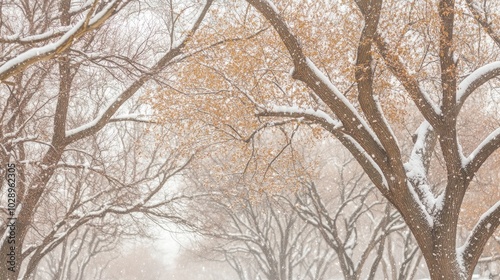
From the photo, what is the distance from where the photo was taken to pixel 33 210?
7531 mm

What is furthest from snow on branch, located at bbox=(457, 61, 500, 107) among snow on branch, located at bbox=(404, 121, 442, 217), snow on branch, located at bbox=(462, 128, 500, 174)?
snow on branch, located at bbox=(404, 121, 442, 217)

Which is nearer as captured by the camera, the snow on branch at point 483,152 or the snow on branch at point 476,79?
the snow on branch at point 483,152

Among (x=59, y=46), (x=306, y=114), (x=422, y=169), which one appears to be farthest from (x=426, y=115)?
(x=59, y=46)

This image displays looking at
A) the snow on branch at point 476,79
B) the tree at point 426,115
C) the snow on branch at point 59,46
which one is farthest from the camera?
the snow on branch at point 476,79

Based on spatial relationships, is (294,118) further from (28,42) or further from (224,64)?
(28,42)

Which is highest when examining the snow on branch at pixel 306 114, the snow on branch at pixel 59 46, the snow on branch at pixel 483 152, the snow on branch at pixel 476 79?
the snow on branch at pixel 476 79

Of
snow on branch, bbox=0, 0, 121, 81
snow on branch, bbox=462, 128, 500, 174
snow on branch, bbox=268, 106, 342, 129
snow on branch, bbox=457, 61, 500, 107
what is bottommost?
snow on branch, bbox=0, 0, 121, 81

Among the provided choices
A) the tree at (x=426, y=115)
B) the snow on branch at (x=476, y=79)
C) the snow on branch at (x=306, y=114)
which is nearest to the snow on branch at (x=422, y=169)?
the tree at (x=426, y=115)

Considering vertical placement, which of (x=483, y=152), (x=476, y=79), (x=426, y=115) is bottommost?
(x=483, y=152)

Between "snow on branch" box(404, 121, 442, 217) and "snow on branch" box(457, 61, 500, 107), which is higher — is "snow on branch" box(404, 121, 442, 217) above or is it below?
below

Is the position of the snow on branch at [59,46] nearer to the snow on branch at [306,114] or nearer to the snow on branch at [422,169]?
the snow on branch at [306,114]

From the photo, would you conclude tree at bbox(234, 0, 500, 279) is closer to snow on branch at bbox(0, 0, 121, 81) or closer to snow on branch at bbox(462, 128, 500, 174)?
snow on branch at bbox(462, 128, 500, 174)

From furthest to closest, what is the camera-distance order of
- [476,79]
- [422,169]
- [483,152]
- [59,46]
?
[422,169], [476,79], [483,152], [59,46]

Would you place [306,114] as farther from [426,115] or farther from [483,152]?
[483,152]
